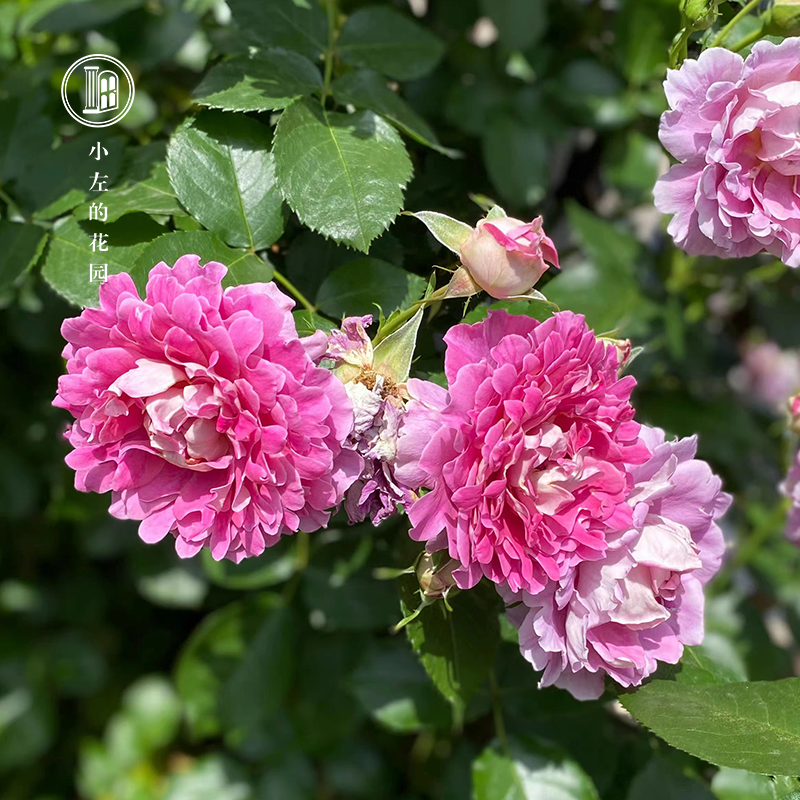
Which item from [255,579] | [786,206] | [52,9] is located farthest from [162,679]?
[786,206]

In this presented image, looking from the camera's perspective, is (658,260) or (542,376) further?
(658,260)

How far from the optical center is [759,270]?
1139 mm

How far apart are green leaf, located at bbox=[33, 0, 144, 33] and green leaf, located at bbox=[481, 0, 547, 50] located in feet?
1.45

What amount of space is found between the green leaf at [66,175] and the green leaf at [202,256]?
0.45ft

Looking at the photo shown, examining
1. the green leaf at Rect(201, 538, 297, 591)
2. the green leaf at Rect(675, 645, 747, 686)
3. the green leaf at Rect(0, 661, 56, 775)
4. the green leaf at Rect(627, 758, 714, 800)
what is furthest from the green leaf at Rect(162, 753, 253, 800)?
the green leaf at Rect(675, 645, 747, 686)

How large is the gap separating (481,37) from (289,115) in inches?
44.1

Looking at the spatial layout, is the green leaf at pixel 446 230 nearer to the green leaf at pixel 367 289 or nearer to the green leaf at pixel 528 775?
the green leaf at pixel 367 289

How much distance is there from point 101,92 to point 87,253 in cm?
28

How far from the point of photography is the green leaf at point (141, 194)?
2.16 ft

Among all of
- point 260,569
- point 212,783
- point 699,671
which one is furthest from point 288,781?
point 699,671

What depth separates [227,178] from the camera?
25.8 inches

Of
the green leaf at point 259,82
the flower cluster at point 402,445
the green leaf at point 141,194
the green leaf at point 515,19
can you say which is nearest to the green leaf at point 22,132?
the green leaf at point 141,194

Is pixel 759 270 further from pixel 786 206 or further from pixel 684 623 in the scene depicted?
pixel 684 623

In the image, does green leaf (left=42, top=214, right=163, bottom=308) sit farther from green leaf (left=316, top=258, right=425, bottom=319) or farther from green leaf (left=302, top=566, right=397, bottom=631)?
green leaf (left=302, top=566, right=397, bottom=631)
